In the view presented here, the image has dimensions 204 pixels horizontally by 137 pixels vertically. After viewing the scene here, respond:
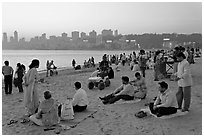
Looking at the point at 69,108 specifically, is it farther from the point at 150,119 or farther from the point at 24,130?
the point at 150,119

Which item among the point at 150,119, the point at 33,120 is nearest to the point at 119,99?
the point at 150,119

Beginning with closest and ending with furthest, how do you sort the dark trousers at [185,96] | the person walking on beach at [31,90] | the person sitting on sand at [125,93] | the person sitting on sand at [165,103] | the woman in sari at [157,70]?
the person sitting on sand at [165,103] < the dark trousers at [185,96] < the person walking on beach at [31,90] < the person sitting on sand at [125,93] < the woman in sari at [157,70]

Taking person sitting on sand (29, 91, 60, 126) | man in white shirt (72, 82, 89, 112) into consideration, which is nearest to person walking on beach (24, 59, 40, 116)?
person sitting on sand (29, 91, 60, 126)

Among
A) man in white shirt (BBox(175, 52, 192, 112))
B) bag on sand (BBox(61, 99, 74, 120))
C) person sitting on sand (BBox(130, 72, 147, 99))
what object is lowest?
bag on sand (BBox(61, 99, 74, 120))

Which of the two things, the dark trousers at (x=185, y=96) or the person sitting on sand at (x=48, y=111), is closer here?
the person sitting on sand at (x=48, y=111)

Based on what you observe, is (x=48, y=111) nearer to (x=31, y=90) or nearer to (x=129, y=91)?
(x=31, y=90)

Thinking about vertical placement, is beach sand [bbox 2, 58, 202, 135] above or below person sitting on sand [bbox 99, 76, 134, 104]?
below

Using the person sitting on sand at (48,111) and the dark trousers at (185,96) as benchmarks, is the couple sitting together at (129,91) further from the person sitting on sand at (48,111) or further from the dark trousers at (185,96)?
the person sitting on sand at (48,111)

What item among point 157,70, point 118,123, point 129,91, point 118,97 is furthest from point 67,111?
point 157,70

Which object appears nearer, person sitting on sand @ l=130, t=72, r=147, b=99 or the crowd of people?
the crowd of people

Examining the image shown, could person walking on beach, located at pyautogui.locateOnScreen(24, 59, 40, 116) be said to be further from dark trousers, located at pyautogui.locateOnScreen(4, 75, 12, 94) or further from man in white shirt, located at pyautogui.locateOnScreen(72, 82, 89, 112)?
dark trousers, located at pyautogui.locateOnScreen(4, 75, 12, 94)

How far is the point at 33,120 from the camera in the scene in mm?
5480

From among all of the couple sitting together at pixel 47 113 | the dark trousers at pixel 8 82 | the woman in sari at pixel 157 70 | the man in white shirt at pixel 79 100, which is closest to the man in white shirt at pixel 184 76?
the man in white shirt at pixel 79 100

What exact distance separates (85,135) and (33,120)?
139 centimetres
